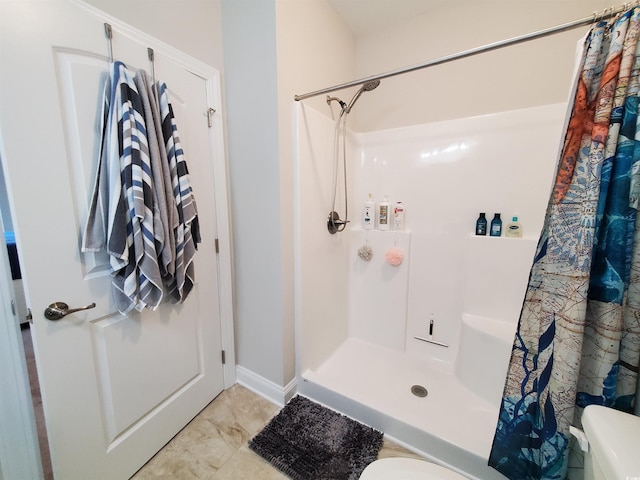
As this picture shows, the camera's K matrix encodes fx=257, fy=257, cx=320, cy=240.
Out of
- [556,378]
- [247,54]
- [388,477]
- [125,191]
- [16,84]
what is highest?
[247,54]

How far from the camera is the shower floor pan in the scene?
125cm

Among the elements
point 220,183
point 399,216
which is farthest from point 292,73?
point 399,216

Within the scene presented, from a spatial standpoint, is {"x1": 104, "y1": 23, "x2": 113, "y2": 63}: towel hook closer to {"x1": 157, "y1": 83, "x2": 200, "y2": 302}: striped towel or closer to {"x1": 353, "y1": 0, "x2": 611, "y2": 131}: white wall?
{"x1": 157, "y1": 83, "x2": 200, "y2": 302}: striped towel

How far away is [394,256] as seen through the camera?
194cm

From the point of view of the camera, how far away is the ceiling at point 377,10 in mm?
1738

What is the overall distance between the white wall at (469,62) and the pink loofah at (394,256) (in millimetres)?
966

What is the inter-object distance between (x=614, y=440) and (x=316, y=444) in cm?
121

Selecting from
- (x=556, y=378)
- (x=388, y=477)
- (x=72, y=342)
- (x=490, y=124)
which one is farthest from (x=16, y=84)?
(x=490, y=124)

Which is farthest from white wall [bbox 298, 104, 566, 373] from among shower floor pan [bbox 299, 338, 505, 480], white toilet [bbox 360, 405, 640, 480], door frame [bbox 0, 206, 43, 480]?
door frame [bbox 0, 206, 43, 480]

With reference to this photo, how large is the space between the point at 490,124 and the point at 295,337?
1.84m

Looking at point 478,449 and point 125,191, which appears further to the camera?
point 478,449

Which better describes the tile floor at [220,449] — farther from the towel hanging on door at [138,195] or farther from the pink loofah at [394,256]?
the pink loofah at [394,256]

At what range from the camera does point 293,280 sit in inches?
64.1

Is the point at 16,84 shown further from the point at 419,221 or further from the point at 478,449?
the point at 478,449
